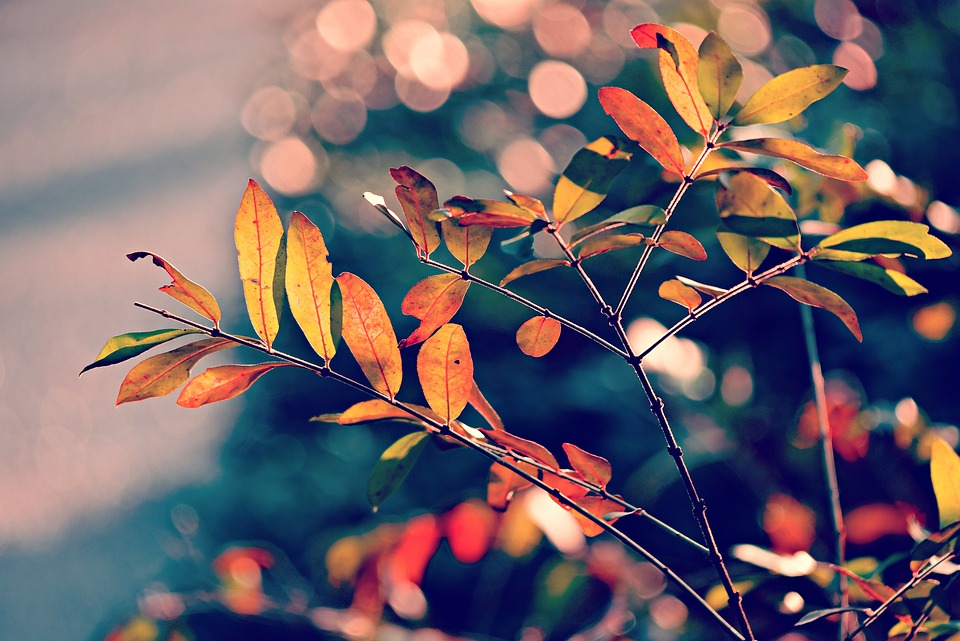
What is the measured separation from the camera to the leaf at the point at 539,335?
38cm

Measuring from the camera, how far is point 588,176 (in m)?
0.36

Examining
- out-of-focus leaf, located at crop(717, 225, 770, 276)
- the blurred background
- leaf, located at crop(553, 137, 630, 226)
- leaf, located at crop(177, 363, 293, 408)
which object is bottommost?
the blurred background

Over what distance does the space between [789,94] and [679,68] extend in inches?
2.1

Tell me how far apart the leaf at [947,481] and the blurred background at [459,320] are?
106 millimetres

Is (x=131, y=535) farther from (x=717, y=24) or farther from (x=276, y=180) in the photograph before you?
(x=717, y=24)

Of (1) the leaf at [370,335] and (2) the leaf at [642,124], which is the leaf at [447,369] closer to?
(1) the leaf at [370,335]

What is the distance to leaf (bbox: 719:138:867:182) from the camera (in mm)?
329

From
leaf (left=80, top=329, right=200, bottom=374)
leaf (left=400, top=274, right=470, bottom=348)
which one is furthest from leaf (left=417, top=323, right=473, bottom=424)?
leaf (left=80, top=329, right=200, bottom=374)

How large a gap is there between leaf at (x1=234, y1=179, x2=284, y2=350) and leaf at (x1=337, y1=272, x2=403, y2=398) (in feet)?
0.11

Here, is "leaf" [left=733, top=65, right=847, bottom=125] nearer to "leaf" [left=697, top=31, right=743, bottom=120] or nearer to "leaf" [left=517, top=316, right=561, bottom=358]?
"leaf" [left=697, top=31, right=743, bottom=120]

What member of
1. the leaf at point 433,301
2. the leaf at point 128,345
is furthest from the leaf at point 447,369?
the leaf at point 128,345

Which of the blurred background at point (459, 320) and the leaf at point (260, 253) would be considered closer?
the leaf at point (260, 253)

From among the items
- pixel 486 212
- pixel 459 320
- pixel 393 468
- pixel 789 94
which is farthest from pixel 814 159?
pixel 459 320

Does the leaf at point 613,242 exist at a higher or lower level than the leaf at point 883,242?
higher
